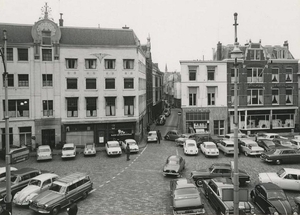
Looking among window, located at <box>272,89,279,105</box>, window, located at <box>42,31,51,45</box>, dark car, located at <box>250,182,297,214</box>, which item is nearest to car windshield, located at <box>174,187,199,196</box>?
dark car, located at <box>250,182,297,214</box>

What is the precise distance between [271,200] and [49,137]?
2793 centimetres

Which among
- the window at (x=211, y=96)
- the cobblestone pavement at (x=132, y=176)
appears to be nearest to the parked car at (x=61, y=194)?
the cobblestone pavement at (x=132, y=176)

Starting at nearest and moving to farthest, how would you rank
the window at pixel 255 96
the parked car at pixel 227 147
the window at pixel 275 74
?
the parked car at pixel 227 147 → the window at pixel 255 96 → the window at pixel 275 74

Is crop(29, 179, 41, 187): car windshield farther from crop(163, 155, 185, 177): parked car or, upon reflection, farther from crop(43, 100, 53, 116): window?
crop(43, 100, 53, 116): window

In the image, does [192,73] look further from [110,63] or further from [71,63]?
[71,63]

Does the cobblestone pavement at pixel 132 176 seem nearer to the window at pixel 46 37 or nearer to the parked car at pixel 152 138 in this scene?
the parked car at pixel 152 138

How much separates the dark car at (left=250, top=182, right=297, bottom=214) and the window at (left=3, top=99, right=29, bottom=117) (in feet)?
92.8

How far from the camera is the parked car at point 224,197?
1094 centimetres

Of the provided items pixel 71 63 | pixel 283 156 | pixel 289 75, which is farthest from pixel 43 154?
pixel 289 75

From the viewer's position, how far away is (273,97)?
42469 mm

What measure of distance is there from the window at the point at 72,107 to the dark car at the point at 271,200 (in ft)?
82.8

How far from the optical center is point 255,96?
138ft

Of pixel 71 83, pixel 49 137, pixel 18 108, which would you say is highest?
pixel 71 83

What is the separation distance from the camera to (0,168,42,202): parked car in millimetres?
17797
